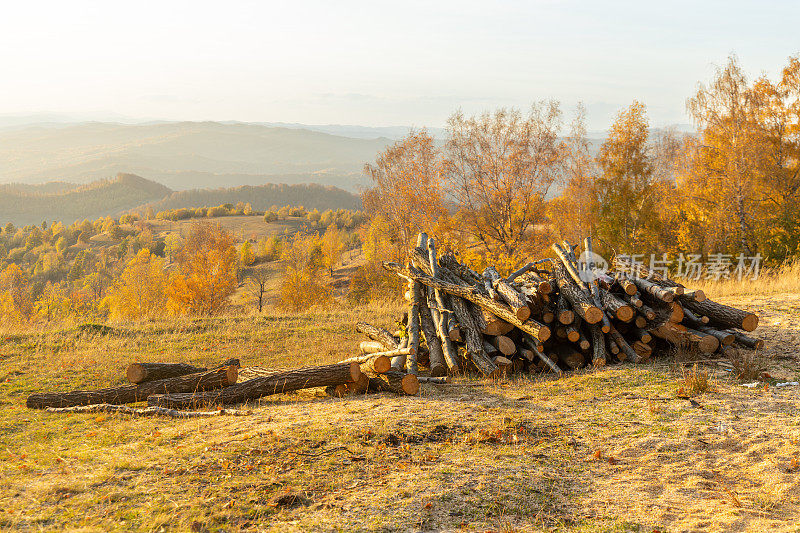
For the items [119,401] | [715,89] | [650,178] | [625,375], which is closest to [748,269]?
[650,178]

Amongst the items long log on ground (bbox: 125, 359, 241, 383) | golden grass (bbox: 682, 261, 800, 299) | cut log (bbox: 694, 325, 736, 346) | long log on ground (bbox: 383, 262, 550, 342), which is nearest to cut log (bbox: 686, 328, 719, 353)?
cut log (bbox: 694, 325, 736, 346)

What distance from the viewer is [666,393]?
22.1 feet

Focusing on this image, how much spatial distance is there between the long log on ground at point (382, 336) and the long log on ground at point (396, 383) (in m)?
1.94

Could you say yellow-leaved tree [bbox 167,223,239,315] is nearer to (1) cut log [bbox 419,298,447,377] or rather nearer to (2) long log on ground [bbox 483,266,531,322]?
(1) cut log [bbox 419,298,447,377]

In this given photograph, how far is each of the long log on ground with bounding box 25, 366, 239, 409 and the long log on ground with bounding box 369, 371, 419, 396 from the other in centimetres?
212

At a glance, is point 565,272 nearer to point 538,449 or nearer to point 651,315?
point 651,315

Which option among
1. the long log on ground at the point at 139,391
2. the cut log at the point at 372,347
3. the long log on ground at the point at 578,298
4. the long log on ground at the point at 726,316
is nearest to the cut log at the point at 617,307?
the long log on ground at the point at 578,298

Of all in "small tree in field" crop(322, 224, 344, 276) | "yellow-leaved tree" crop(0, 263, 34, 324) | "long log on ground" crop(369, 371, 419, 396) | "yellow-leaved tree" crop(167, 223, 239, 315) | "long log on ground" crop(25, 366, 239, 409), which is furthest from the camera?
"small tree in field" crop(322, 224, 344, 276)

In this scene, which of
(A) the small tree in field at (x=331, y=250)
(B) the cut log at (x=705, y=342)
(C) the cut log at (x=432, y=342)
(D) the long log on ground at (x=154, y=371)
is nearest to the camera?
(D) the long log on ground at (x=154, y=371)

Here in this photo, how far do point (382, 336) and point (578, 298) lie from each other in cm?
402

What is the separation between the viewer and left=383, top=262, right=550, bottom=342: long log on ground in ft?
27.6

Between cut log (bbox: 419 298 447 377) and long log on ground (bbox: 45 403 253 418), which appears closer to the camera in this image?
long log on ground (bbox: 45 403 253 418)

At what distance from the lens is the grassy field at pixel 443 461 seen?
404 cm

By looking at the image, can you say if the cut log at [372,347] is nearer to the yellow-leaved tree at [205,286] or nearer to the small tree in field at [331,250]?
the yellow-leaved tree at [205,286]
